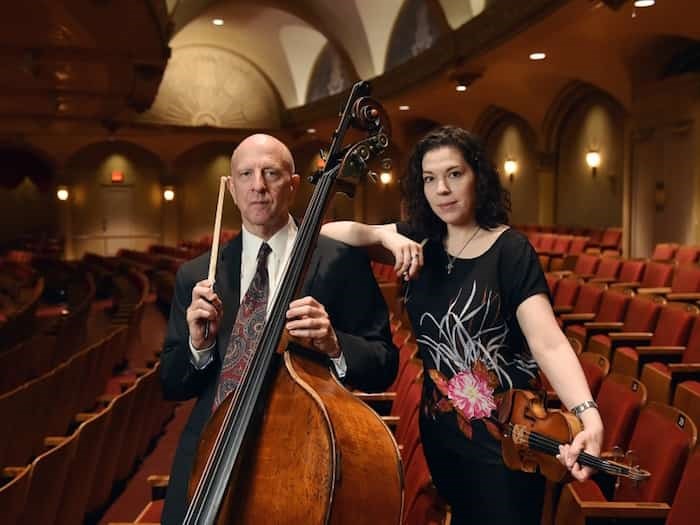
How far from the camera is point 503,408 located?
1.44m

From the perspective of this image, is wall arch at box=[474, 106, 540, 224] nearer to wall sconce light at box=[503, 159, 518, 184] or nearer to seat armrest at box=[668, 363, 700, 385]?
wall sconce light at box=[503, 159, 518, 184]

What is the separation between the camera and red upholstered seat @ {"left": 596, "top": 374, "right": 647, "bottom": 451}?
7.45ft

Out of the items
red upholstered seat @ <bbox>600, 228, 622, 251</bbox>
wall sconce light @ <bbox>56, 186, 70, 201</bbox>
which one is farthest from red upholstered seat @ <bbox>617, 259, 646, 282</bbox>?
wall sconce light @ <bbox>56, 186, 70, 201</bbox>

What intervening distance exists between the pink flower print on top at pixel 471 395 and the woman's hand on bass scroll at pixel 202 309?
1.65 feet

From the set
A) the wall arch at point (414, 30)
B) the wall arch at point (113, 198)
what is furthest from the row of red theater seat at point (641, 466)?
the wall arch at point (113, 198)

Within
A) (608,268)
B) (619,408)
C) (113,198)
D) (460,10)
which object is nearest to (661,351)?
(619,408)

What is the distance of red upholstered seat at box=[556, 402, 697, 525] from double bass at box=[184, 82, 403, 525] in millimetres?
802

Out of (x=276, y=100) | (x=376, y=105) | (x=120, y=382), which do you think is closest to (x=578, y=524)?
(x=376, y=105)

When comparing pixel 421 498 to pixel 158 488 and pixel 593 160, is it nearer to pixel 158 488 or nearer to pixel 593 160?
pixel 158 488

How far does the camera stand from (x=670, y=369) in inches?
129

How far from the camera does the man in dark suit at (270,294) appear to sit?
1.43m

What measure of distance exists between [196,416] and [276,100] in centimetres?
1541

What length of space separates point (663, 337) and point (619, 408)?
1884 millimetres

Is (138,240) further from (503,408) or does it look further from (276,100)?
(503,408)
